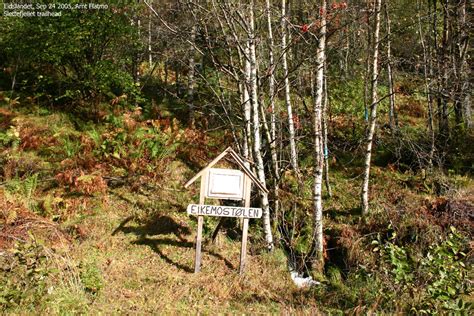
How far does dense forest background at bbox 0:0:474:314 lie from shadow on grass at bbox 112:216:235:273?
0.14ft

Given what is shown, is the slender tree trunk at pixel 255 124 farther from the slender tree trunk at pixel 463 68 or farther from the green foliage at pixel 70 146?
the slender tree trunk at pixel 463 68

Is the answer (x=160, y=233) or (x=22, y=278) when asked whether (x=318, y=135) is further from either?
(x=22, y=278)

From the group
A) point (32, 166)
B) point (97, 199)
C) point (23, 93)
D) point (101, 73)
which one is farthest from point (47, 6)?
point (97, 199)

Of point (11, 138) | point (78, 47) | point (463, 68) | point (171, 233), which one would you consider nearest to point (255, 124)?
point (171, 233)

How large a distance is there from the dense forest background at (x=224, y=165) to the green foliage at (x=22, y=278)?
3cm

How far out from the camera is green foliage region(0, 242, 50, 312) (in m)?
5.28

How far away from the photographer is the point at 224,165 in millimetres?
11836

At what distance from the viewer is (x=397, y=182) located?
11242 mm

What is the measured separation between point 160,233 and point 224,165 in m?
3.71

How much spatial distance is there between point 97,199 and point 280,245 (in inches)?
179

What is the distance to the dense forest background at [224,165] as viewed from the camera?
607 cm

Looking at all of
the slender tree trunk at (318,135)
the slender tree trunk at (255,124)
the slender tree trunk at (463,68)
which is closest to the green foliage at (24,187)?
the slender tree trunk at (255,124)

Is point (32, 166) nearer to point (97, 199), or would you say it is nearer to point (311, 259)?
point (97, 199)

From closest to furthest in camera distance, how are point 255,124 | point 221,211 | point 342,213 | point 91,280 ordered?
point 91,280
point 221,211
point 255,124
point 342,213
